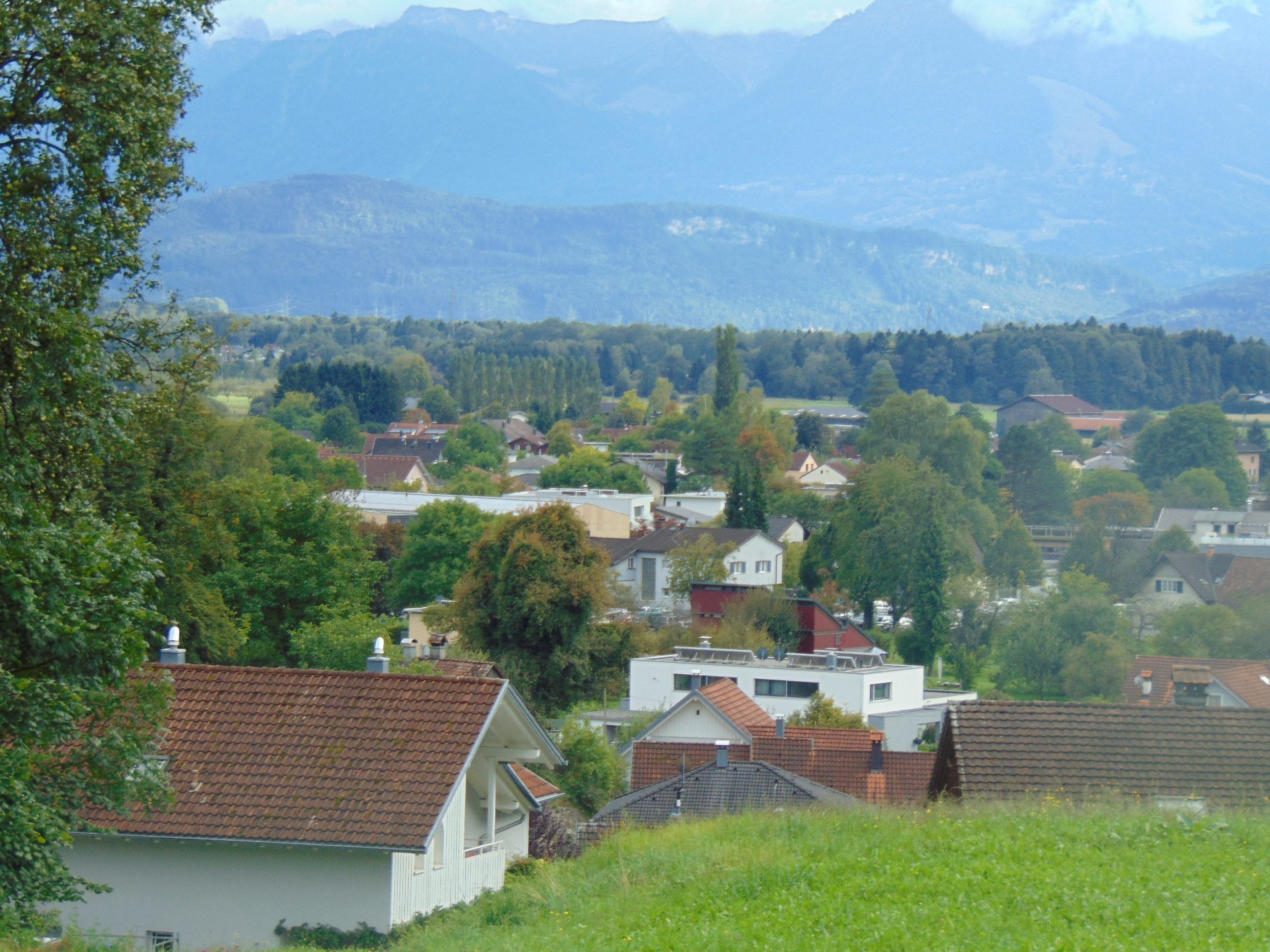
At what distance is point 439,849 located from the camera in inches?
500

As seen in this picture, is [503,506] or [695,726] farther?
[503,506]

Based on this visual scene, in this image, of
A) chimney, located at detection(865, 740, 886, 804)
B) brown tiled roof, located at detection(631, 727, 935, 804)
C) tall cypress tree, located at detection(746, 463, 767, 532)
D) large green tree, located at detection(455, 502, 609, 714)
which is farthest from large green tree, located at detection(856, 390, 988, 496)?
chimney, located at detection(865, 740, 886, 804)

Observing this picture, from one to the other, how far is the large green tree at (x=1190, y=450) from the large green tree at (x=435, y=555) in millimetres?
67643

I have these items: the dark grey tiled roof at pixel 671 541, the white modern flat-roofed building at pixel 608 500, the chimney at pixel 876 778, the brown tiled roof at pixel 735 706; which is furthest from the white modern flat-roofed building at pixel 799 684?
the white modern flat-roofed building at pixel 608 500

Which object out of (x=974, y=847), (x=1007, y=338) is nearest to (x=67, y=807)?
(x=974, y=847)

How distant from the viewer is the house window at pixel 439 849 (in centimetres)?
1257

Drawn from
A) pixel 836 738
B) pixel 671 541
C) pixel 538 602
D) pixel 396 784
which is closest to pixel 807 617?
pixel 671 541

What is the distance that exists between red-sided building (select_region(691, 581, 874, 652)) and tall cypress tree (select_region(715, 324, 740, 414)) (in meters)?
58.8

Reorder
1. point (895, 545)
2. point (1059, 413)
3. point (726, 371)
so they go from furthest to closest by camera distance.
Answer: point (1059, 413)
point (726, 371)
point (895, 545)

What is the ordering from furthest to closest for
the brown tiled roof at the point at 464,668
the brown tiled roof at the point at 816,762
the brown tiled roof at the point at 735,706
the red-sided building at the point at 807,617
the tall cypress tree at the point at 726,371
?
the tall cypress tree at the point at 726,371 → the red-sided building at the point at 807,617 → the brown tiled roof at the point at 735,706 → the brown tiled roof at the point at 816,762 → the brown tiled roof at the point at 464,668

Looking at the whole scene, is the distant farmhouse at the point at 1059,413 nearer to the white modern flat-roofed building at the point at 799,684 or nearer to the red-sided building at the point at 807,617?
the red-sided building at the point at 807,617

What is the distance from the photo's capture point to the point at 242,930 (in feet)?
39.9

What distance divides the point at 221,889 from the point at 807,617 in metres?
43.3

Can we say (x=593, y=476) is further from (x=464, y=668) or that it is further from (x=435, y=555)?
(x=464, y=668)
